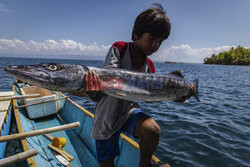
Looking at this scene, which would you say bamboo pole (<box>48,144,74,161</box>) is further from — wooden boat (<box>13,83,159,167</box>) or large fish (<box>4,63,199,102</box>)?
large fish (<box>4,63,199,102</box>)

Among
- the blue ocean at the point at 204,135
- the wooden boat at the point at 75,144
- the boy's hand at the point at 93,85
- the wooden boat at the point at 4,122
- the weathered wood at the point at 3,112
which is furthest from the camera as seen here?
the weathered wood at the point at 3,112

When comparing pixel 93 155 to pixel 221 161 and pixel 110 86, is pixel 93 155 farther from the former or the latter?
pixel 221 161

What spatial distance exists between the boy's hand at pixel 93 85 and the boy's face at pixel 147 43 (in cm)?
91

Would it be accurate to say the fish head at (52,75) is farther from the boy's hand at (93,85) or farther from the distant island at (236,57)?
the distant island at (236,57)

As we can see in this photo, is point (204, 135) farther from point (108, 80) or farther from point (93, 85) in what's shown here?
point (93, 85)

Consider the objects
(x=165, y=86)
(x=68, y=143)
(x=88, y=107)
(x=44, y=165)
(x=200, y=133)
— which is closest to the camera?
(x=165, y=86)

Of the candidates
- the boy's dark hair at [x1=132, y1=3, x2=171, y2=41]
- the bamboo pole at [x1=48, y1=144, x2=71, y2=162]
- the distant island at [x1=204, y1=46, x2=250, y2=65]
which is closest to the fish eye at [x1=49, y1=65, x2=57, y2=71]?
the boy's dark hair at [x1=132, y1=3, x2=171, y2=41]

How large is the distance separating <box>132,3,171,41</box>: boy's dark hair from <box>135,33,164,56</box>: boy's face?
54mm

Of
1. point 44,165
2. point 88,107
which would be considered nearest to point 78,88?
point 44,165

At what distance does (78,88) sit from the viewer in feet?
6.65

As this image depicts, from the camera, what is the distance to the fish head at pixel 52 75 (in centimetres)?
180

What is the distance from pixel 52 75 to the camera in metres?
1.95

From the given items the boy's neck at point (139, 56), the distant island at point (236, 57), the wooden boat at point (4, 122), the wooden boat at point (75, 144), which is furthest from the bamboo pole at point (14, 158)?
the distant island at point (236, 57)

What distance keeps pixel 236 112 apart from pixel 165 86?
927 centimetres
